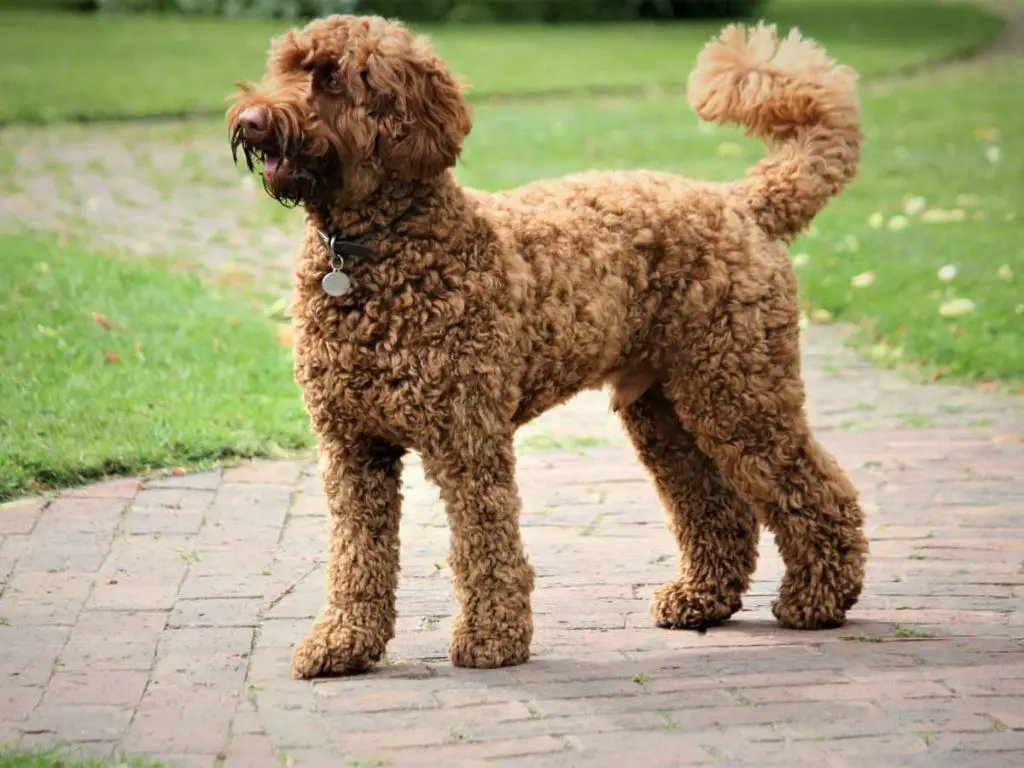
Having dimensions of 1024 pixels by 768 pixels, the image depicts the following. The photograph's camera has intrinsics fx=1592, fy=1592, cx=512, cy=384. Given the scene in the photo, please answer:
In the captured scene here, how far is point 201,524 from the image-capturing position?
19.6 feet

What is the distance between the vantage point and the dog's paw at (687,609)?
5.14m

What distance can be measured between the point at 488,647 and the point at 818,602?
113 centimetres

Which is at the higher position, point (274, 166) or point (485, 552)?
point (274, 166)

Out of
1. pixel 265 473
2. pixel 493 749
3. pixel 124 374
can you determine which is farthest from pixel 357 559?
pixel 124 374

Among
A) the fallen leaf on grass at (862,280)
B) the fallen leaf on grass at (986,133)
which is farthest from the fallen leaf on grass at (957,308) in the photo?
the fallen leaf on grass at (986,133)

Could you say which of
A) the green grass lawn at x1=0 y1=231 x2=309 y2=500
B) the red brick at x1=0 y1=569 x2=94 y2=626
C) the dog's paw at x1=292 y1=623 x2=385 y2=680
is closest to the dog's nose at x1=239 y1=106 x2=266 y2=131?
the dog's paw at x1=292 y1=623 x2=385 y2=680

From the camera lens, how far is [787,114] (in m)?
5.13

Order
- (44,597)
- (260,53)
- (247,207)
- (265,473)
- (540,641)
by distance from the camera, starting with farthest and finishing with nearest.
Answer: (260,53)
(247,207)
(265,473)
(44,597)
(540,641)

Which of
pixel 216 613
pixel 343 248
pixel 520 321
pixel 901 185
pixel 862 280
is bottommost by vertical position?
pixel 901 185

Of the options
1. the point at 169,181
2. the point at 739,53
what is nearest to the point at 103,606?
the point at 739,53

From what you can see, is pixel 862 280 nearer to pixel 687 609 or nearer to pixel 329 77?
pixel 687 609

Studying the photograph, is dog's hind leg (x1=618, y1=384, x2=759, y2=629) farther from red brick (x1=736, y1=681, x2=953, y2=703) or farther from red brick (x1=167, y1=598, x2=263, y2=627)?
red brick (x1=167, y1=598, x2=263, y2=627)

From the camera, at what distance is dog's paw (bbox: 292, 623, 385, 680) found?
457 cm

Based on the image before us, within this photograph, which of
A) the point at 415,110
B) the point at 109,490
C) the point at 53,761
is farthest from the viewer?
the point at 109,490
